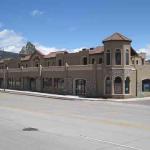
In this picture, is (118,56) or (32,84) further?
(32,84)

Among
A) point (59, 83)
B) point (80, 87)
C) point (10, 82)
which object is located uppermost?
point (10, 82)

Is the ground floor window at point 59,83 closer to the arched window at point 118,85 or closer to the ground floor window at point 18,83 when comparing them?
the arched window at point 118,85

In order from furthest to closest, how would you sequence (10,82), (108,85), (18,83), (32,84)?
(10,82) → (18,83) → (32,84) → (108,85)

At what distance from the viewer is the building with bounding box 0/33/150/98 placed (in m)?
49.2

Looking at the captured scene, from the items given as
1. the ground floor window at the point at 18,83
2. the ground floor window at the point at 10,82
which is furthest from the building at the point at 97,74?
the ground floor window at the point at 10,82

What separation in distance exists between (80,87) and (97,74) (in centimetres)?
442

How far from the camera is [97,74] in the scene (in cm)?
5150

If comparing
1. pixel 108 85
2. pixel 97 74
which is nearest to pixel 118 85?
pixel 108 85

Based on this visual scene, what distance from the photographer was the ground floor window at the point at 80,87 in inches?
2126

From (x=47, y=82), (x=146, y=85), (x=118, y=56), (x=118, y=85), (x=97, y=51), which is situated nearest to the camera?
(x=118, y=56)

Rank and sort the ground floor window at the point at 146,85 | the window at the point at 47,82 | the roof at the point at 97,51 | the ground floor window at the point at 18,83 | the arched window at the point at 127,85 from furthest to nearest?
1. the ground floor window at the point at 18,83
2. the window at the point at 47,82
3. the roof at the point at 97,51
4. the ground floor window at the point at 146,85
5. the arched window at the point at 127,85

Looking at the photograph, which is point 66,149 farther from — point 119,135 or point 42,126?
point 42,126

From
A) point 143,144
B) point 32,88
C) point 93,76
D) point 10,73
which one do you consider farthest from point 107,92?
point 143,144

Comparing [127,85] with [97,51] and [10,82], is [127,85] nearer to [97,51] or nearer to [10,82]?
[97,51]
